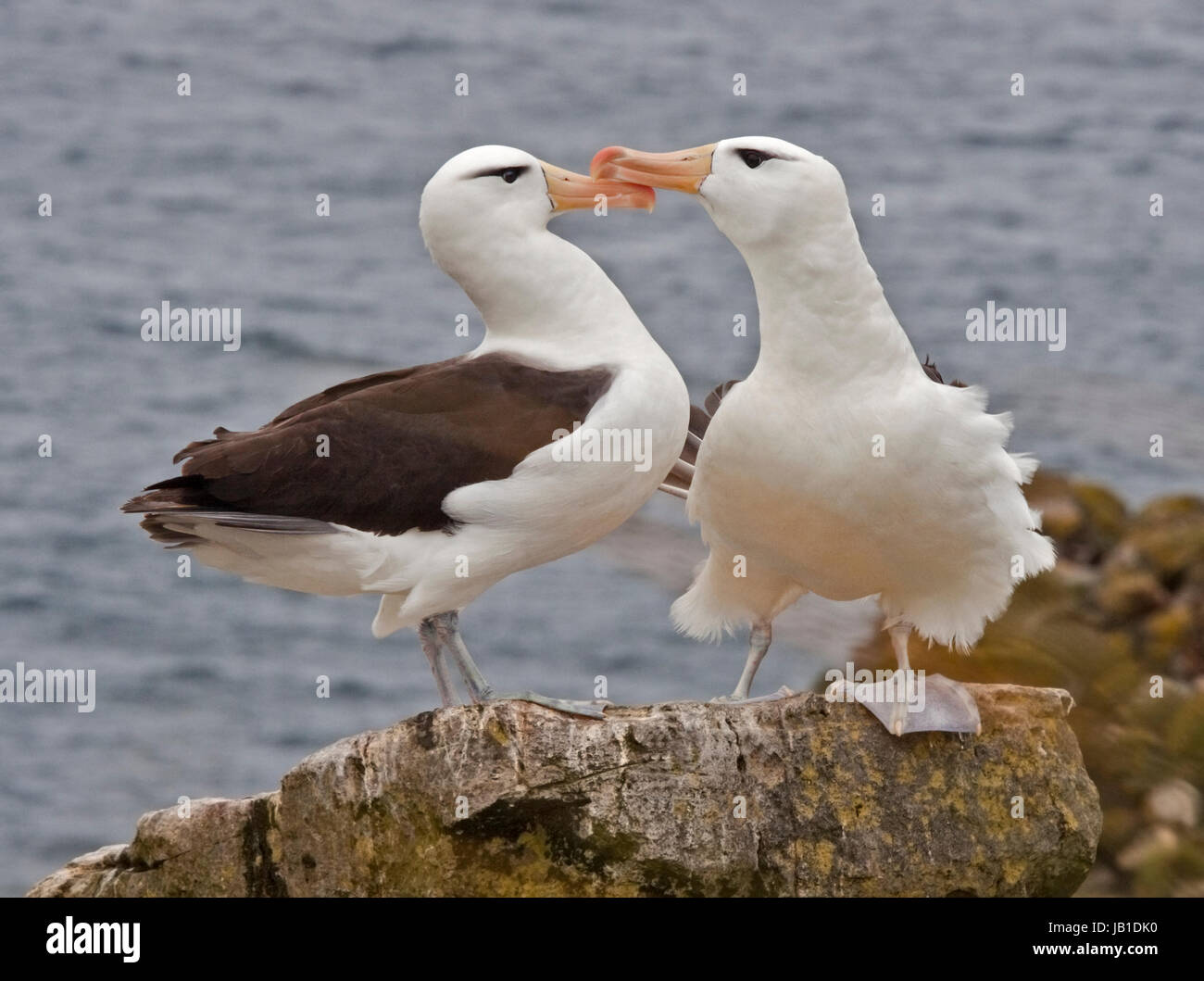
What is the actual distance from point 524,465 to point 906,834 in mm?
2565

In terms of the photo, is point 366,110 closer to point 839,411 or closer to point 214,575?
point 214,575

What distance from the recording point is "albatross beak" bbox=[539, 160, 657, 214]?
9.01 metres

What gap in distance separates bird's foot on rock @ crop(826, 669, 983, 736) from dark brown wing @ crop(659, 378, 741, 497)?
142cm

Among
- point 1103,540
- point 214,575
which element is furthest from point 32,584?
point 1103,540

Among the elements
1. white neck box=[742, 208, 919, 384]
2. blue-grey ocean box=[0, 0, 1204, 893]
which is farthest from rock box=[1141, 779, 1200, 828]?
blue-grey ocean box=[0, 0, 1204, 893]

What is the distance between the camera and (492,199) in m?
8.88

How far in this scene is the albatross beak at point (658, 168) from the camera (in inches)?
355

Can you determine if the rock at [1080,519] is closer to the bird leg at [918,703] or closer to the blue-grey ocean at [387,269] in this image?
the blue-grey ocean at [387,269]

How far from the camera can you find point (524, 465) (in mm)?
8516

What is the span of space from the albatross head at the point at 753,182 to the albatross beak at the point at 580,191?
95mm
